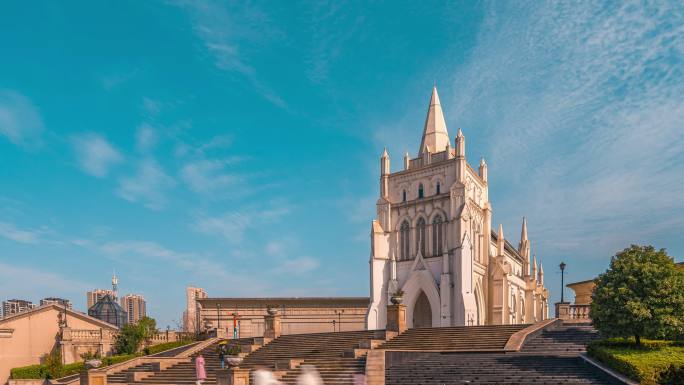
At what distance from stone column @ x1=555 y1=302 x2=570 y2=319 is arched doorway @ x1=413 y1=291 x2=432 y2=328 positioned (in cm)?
2600

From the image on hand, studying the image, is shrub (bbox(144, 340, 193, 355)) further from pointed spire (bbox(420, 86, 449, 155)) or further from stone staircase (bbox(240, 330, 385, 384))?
pointed spire (bbox(420, 86, 449, 155))

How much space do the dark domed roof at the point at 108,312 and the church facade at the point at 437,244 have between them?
874 inches

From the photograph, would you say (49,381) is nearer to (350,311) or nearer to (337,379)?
(337,379)

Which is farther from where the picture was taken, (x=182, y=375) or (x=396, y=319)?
(x=396, y=319)

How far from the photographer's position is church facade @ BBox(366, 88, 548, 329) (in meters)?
49.4

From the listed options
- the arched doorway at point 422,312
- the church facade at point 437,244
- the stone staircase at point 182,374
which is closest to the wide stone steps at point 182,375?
the stone staircase at point 182,374

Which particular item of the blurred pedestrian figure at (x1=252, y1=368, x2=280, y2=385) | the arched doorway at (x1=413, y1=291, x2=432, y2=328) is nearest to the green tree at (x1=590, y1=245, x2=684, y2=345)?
Result: the blurred pedestrian figure at (x1=252, y1=368, x2=280, y2=385)

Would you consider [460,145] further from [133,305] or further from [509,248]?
[133,305]

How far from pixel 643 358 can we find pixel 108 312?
42.6 m

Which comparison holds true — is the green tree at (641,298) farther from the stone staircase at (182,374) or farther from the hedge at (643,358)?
the stone staircase at (182,374)

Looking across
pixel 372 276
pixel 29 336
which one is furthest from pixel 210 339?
pixel 372 276

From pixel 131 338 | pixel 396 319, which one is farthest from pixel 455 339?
pixel 131 338

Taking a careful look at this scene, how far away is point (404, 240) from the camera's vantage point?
54.8 metres

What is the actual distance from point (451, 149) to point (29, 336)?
3964 centimetres
